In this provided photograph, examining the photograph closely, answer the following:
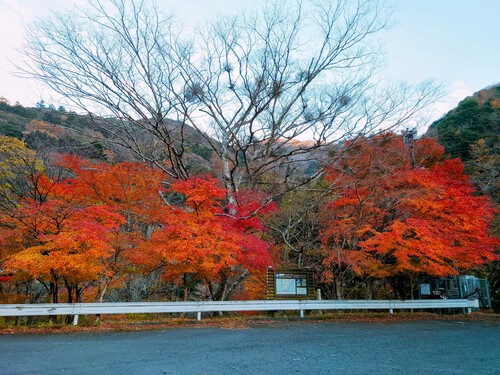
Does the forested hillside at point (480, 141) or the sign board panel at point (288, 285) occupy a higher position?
the forested hillside at point (480, 141)

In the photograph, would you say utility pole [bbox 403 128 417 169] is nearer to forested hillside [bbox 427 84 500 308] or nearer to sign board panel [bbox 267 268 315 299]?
forested hillside [bbox 427 84 500 308]

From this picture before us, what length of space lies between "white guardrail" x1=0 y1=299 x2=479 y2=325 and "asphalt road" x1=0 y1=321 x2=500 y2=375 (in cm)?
139

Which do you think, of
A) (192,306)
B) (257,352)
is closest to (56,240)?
(192,306)

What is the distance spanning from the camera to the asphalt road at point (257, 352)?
15.6 ft

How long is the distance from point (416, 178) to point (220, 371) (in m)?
12.3

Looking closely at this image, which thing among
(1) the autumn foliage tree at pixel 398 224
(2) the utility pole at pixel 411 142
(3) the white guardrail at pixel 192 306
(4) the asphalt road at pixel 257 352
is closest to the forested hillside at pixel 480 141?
(2) the utility pole at pixel 411 142

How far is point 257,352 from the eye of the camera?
5.88m

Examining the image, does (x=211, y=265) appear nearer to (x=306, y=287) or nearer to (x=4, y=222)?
(x=306, y=287)

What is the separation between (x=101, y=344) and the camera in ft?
22.2

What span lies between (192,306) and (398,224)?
25.3 ft

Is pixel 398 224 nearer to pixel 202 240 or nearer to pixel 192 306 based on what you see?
pixel 202 240

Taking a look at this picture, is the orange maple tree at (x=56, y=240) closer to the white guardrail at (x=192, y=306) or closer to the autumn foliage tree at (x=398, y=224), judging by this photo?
the white guardrail at (x=192, y=306)

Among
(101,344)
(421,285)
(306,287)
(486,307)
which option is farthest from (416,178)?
(101,344)

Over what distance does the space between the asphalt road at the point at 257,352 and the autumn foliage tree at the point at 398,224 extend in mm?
3706
